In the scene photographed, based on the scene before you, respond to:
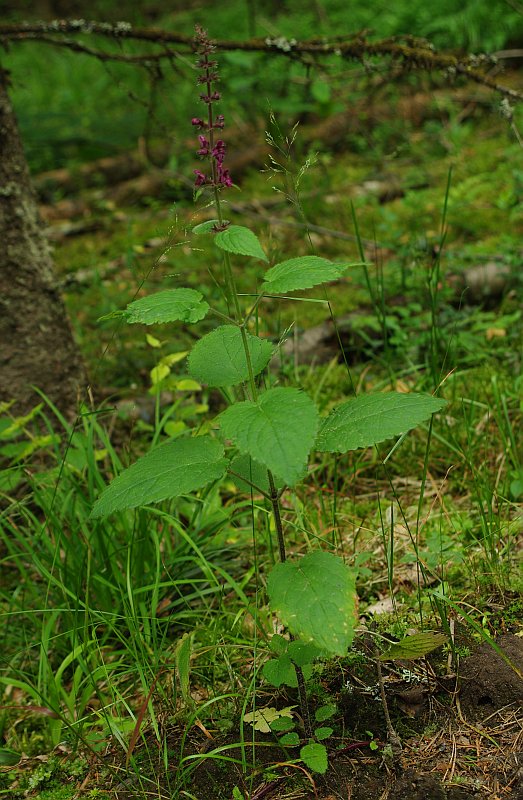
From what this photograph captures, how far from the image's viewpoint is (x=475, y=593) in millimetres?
2055

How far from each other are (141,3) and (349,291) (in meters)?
8.17

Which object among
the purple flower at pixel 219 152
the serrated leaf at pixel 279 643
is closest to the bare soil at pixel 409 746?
the serrated leaf at pixel 279 643

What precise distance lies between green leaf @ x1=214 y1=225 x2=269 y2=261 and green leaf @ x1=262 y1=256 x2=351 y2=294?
63mm

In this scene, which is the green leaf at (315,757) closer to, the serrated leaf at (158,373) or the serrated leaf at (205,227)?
the serrated leaf at (205,227)

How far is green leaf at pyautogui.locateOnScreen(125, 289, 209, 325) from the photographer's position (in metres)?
1.47

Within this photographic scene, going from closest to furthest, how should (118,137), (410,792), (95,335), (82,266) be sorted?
(410,792) < (95,335) < (82,266) < (118,137)

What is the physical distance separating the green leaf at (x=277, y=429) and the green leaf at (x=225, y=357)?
0.50ft

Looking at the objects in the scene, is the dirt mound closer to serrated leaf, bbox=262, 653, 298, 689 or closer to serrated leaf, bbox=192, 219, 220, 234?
serrated leaf, bbox=262, 653, 298, 689

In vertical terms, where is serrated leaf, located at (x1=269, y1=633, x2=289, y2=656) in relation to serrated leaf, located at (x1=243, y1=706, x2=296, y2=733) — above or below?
above

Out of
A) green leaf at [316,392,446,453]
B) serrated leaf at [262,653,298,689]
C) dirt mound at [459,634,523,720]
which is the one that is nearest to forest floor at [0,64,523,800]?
dirt mound at [459,634,523,720]

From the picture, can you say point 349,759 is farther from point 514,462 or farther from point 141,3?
point 141,3

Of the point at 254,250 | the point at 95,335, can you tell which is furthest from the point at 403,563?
the point at 95,335

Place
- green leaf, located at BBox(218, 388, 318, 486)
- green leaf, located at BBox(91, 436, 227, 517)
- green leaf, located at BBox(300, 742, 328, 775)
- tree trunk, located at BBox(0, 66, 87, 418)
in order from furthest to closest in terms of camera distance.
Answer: tree trunk, located at BBox(0, 66, 87, 418) → green leaf, located at BBox(300, 742, 328, 775) → green leaf, located at BBox(91, 436, 227, 517) → green leaf, located at BBox(218, 388, 318, 486)

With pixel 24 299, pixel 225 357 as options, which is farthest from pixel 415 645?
pixel 24 299
